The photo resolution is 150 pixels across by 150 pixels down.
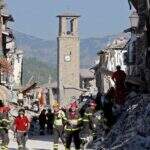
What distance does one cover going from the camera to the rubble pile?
2228 cm

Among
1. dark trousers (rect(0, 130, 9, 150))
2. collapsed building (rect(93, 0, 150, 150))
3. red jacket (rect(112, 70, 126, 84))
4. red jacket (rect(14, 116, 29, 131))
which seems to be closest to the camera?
collapsed building (rect(93, 0, 150, 150))

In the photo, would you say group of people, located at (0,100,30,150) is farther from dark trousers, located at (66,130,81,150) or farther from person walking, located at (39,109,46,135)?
person walking, located at (39,109,46,135)

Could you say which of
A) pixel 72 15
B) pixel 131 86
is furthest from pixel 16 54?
pixel 131 86

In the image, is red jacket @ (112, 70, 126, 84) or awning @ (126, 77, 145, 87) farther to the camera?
awning @ (126, 77, 145, 87)

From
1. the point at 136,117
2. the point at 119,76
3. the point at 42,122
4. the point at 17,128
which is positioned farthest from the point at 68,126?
the point at 42,122

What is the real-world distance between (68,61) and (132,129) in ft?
336

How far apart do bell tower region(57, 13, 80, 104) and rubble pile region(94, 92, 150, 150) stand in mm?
92744

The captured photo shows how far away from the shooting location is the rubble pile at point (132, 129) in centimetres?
2228

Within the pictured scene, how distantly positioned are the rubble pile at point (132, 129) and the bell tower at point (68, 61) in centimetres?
9274

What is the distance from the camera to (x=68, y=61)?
12800 centimetres

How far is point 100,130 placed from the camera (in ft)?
109

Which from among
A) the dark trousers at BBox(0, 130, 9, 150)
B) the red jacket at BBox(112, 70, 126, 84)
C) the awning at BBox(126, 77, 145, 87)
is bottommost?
the dark trousers at BBox(0, 130, 9, 150)

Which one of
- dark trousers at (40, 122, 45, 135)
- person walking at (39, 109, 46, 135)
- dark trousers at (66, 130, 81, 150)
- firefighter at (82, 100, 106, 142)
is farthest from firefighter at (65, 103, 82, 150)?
person walking at (39, 109, 46, 135)

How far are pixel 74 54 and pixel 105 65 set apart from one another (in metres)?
35.2
